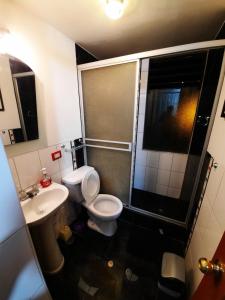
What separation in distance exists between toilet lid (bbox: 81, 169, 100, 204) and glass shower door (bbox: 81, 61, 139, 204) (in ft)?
0.47

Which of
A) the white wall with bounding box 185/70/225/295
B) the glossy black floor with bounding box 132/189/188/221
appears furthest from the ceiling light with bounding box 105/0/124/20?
the glossy black floor with bounding box 132/189/188/221

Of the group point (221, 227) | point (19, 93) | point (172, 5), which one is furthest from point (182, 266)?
point (172, 5)

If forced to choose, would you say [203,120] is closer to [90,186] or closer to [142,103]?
[142,103]

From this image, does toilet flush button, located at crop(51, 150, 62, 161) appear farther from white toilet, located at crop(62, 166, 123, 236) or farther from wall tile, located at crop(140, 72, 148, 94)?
wall tile, located at crop(140, 72, 148, 94)

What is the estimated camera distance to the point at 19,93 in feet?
3.52

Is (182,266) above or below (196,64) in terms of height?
below

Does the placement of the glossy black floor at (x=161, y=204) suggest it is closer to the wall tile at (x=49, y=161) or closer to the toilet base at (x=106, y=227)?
the toilet base at (x=106, y=227)

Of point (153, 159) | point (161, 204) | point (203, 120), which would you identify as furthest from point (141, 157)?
point (203, 120)

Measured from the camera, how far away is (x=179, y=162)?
2.03 meters

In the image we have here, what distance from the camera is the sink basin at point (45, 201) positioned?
1089mm

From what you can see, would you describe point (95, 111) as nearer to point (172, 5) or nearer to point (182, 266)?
point (172, 5)

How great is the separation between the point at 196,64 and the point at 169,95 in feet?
1.47

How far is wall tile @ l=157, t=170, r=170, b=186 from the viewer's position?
7.07 ft

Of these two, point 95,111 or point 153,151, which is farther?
point 153,151
